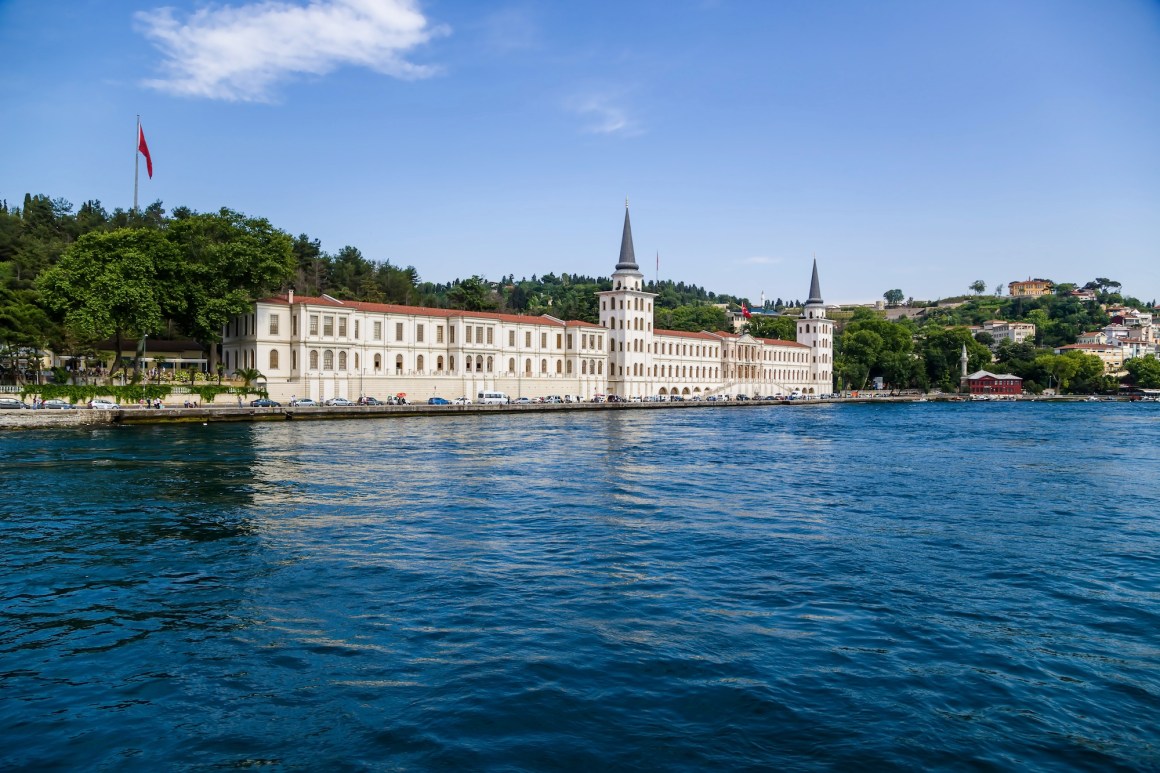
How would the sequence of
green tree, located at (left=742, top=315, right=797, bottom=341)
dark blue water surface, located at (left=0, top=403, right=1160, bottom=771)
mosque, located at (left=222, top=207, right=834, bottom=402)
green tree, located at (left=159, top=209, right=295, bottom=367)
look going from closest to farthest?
dark blue water surface, located at (left=0, top=403, right=1160, bottom=771) → green tree, located at (left=159, top=209, right=295, bottom=367) → mosque, located at (left=222, top=207, right=834, bottom=402) → green tree, located at (left=742, top=315, right=797, bottom=341)

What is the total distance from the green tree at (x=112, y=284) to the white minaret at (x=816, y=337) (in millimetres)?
89430

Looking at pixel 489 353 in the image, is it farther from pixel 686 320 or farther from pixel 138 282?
pixel 686 320

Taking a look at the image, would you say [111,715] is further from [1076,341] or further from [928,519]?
[1076,341]

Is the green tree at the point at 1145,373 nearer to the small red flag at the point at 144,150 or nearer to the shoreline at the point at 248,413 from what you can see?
the shoreline at the point at 248,413

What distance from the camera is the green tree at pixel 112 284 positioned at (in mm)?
48000

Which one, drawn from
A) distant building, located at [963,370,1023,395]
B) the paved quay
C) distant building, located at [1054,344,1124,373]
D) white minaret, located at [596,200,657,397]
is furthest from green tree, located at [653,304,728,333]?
distant building, located at [1054,344,1124,373]

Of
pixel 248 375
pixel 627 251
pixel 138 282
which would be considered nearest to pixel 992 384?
pixel 627 251

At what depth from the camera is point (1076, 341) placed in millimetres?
182125

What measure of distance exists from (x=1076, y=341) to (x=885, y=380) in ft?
274

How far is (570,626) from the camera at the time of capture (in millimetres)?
10969

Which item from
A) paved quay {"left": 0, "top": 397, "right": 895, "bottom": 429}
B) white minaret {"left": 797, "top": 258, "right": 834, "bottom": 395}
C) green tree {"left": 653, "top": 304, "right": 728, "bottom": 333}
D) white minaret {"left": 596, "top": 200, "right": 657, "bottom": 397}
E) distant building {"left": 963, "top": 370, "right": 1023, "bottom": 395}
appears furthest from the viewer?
green tree {"left": 653, "top": 304, "right": 728, "bottom": 333}

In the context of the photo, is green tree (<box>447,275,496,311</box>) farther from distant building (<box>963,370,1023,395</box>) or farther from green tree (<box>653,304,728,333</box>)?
distant building (<box>963,370,1023,395</box>)

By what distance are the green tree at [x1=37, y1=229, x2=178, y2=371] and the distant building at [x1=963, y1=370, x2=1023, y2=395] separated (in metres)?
123

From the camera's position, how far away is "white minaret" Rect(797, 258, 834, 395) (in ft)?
387
